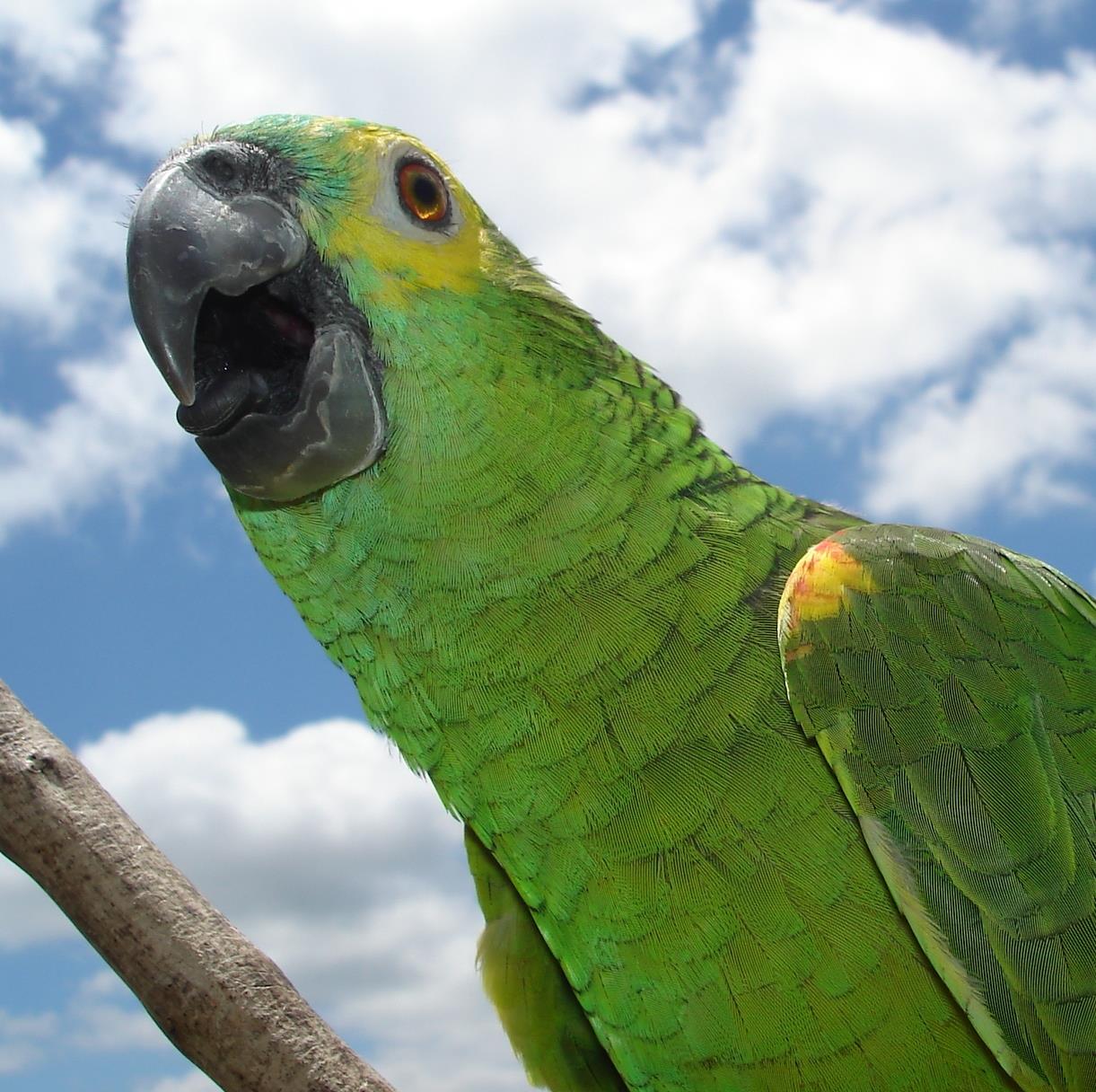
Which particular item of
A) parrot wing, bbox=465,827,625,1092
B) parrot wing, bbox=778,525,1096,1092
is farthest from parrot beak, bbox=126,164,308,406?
parrot wing, bbox=465,827,625,1092

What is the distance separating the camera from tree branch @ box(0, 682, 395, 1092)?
292 cm

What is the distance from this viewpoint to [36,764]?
2977 millimetres

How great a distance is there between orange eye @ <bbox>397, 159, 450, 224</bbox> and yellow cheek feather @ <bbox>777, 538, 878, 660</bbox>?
124 cm

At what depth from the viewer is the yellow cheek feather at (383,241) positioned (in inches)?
94.8

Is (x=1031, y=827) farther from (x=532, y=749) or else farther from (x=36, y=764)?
(x=36, y=764)

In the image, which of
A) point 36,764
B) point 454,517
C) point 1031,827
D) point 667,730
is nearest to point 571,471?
point 454,517

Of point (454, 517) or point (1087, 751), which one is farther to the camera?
point (1087, 751)

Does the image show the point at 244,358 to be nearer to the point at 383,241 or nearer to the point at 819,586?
the point at 383,241

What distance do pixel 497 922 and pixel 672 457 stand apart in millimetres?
1587

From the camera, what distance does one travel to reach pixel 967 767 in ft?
8.65

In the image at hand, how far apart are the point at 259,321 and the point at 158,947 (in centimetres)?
172

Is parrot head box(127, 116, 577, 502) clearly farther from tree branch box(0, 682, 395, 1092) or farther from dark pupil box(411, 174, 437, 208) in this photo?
tree branch box(0, 682, 395, 1092)

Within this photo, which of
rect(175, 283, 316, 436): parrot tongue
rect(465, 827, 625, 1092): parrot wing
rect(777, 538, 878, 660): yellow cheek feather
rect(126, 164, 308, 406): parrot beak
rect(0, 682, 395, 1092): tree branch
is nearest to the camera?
rect(126, 164, 308, 406): parrot beak

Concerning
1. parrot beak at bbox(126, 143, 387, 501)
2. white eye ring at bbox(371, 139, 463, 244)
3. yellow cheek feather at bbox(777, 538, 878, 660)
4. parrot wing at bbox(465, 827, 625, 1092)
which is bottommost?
parrot wing at bbox(465, 827, 625, 1092)
